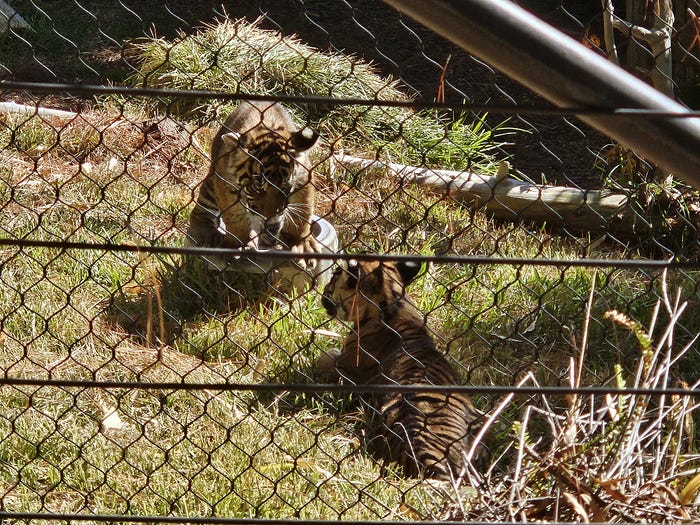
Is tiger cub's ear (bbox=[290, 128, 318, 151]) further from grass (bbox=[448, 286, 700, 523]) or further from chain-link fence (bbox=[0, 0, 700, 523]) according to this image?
grass (bbox=[448, 286, 700, 523])

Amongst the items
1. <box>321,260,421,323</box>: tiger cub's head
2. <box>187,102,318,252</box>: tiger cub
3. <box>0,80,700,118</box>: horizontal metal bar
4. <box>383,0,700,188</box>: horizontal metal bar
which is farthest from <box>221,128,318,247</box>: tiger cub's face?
<box>383,0,700,188</box>: horizontal metal bar

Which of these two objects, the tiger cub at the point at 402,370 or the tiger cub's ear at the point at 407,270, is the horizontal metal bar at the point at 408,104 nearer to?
the tiger cub at the point at 402,370

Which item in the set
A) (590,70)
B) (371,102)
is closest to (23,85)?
(371,102)

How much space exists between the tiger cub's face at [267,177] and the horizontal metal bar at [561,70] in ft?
10.8

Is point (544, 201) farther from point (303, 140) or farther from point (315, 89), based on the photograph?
point (315, 89)

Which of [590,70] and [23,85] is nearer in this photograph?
[590,70]

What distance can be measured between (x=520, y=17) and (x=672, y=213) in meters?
4.55

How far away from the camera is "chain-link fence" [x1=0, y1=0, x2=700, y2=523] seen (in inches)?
127

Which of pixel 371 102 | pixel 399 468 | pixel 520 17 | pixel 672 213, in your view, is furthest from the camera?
pixel 672 213

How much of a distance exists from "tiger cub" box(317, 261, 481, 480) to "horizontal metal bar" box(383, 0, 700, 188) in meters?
1.35

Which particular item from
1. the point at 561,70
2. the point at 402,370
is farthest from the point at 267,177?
the point at 561,70

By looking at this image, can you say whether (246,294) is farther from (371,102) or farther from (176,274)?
(371,102)

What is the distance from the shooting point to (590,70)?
7.31ft

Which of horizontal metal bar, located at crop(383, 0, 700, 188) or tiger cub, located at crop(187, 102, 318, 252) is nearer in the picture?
horizontal metal bar, located at crop(383, 0, 700, 188)
